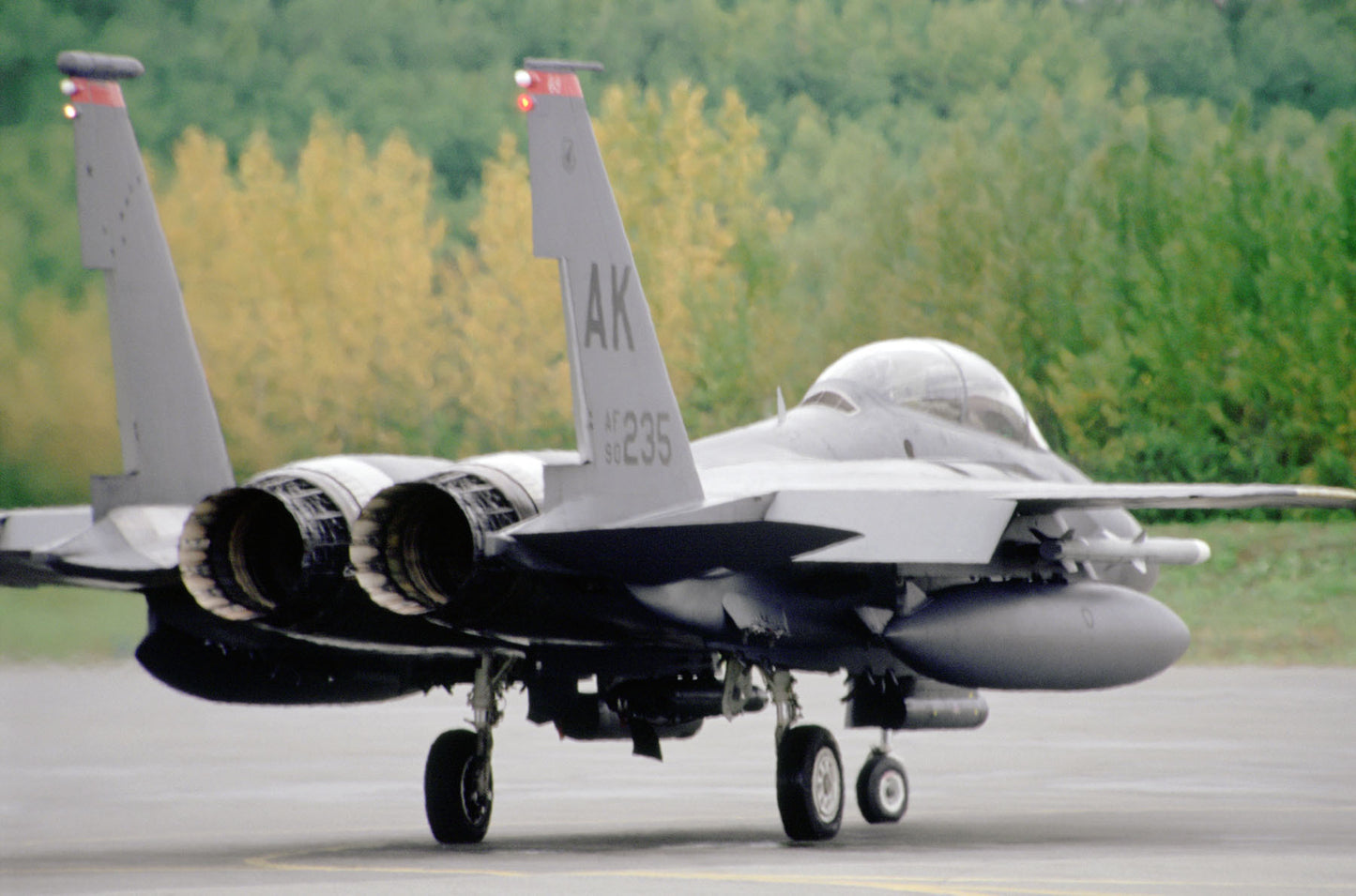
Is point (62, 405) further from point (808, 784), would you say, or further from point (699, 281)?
point (699, 281)

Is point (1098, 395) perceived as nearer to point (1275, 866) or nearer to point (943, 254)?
point (943, 254)

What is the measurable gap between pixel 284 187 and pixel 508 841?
34.8 m

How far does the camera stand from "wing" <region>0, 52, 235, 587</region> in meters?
12.5

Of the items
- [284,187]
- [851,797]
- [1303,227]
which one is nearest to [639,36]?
[284,187]

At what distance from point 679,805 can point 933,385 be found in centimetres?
368

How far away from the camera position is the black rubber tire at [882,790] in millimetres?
14422

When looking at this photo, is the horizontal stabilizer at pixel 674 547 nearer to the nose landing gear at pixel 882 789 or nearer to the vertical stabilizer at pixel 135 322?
the vertical stabilizer at pixel 135 322

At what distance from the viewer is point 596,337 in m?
11.8

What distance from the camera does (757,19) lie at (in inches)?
4067

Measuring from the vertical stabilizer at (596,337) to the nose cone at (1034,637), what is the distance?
1.63 meters

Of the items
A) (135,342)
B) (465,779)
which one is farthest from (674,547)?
(135,342)

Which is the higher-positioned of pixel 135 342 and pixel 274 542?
pixel 135 342

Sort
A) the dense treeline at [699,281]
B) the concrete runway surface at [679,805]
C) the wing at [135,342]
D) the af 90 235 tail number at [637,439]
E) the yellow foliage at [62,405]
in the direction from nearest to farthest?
the concrete runway surface at [679,805], the af 90 235 tail number at [637,439], the wing at [135,342], the yellow foliage at [62,405], the dense treeline at [699,281]

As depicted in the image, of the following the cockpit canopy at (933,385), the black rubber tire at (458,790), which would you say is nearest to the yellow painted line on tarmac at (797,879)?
the black rubber tire at (458,790)
